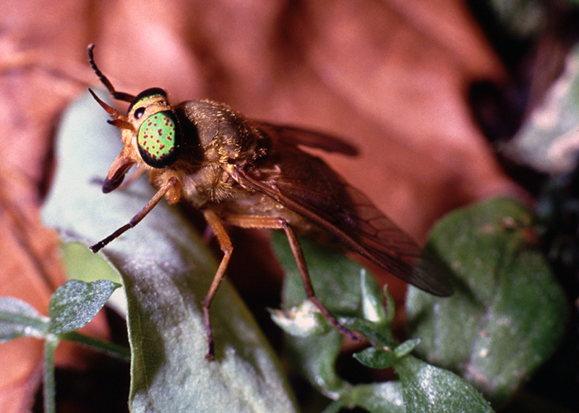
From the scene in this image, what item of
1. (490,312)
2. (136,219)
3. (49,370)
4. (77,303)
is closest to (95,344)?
(49,370)

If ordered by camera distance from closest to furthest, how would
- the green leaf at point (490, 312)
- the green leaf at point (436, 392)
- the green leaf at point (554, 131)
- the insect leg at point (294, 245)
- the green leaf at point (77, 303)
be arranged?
the green leaf at point (77, 303), the green leaf at point (436, 392), the insect leg at point (294, 245), the green leaf at point (490, 312), the green leaf at point (554, 131)

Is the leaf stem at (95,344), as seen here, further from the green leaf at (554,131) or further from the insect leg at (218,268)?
the green leaf at (554,131)

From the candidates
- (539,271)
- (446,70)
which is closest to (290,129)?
(446,70)

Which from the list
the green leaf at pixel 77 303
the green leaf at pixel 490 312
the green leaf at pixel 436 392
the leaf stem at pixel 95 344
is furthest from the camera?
the green leaf at pixel 490 312

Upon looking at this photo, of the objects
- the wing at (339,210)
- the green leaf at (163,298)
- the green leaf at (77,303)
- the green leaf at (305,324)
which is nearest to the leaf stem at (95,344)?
the green leaf at (77,303)

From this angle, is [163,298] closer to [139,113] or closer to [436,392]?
[139,113]

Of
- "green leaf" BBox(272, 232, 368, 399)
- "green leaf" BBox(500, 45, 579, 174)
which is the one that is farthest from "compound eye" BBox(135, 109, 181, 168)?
"green leaf" BBox(500, 45, 579, 174)

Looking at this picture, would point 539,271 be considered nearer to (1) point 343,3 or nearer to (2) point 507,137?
(2) point 507,137
